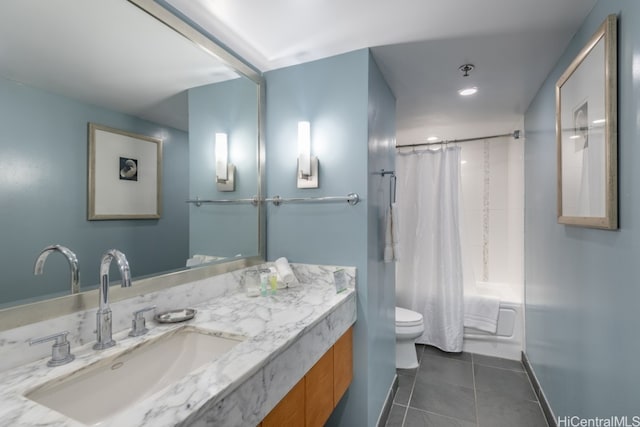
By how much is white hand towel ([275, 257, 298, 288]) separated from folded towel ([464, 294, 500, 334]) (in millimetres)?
2116

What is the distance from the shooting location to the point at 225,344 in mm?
1047

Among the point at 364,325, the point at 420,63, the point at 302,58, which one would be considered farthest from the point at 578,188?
the point at 302,58

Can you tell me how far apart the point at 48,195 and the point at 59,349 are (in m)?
0.47

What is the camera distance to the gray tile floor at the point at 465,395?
1.92 metres

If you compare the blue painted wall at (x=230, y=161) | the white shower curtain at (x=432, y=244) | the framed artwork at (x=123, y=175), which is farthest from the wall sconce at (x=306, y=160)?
the white shower curtain at (x=432, y=244)

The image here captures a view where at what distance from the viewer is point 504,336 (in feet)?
8.98

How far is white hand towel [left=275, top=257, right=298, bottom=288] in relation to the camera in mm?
1581

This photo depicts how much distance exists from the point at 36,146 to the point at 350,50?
1.41 metres

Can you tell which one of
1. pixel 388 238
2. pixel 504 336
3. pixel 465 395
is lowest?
pixel 465 395

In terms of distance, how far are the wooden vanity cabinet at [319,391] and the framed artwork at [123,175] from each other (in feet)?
2.96

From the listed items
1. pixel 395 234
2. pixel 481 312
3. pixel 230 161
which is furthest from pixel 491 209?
pixel 230 161

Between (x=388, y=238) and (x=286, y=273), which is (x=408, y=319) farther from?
(x=286, y=273)

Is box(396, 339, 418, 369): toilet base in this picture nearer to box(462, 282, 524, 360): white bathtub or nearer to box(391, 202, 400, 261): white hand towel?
box(462, 282, 524, 360): white bathtub

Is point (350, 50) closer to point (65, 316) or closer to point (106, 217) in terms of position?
point (106, 217)
